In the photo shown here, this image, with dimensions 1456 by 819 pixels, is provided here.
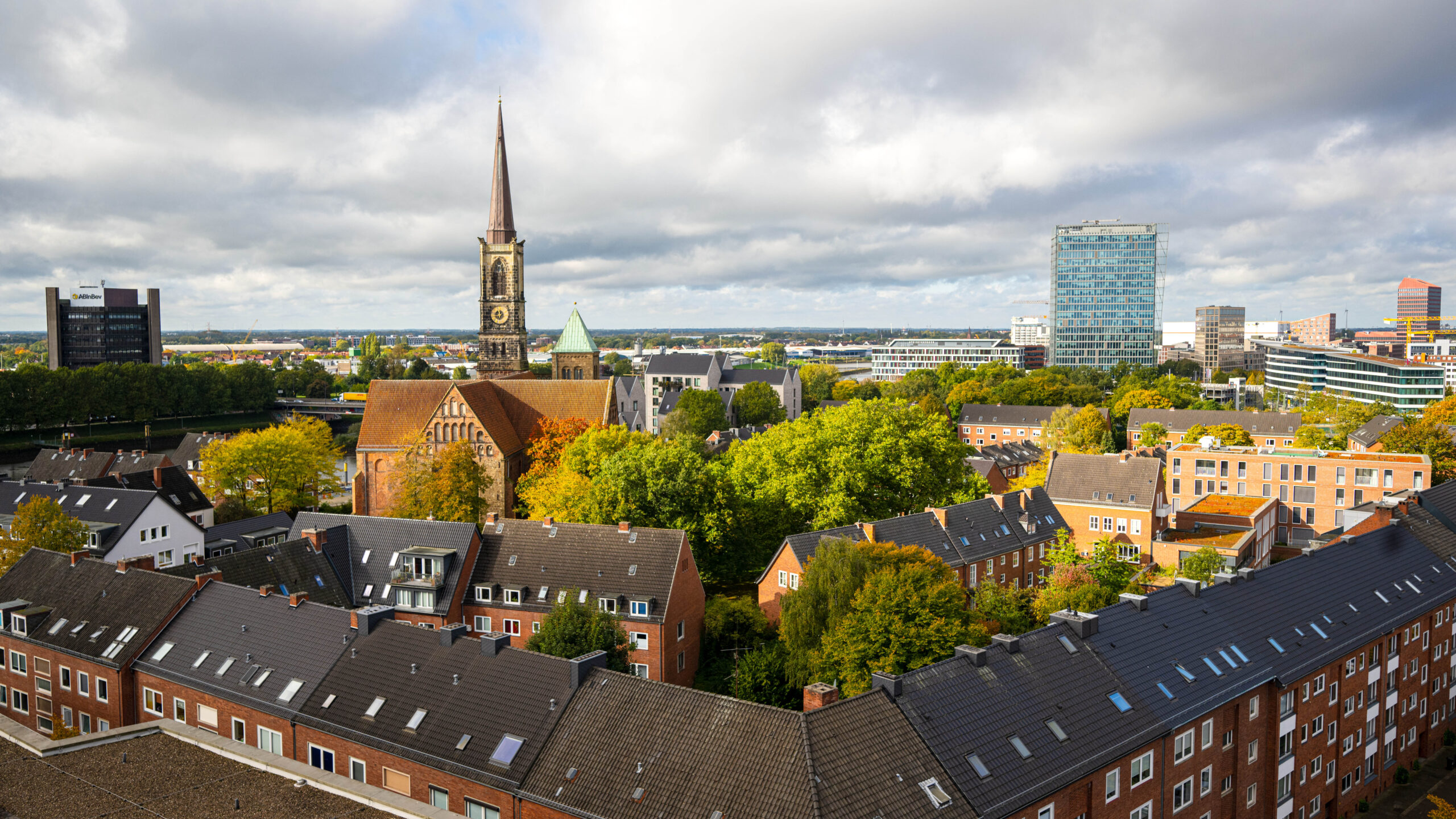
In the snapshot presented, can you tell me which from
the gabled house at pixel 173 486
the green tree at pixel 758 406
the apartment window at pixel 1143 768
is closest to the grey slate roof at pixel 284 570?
the gabled house at pixel 173 486

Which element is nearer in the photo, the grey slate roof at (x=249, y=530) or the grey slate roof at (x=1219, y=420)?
the grey slate roof at (x=249, y=530)

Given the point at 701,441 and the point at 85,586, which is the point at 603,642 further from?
the point at 701,441

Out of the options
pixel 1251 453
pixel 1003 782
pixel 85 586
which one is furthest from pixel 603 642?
pixel 1251 453

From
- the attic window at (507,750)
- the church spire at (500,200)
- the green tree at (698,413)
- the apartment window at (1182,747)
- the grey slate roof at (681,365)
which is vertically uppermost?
the church spire at (500,200)

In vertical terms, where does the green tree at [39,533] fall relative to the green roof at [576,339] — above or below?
below

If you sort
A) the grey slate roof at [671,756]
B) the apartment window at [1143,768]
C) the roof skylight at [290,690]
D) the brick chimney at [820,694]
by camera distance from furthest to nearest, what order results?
the roof skylight at [290,690] < the apartment window at [1143,768] < the brick chimney at [820,694] < the grey slate roof at [671,756]

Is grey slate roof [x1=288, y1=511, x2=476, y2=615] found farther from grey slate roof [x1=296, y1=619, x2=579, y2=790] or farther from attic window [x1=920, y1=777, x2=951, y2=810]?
attic window [x1=920, y1=777, x2=951, y2=810]

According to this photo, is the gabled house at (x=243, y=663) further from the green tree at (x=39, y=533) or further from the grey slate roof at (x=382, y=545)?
the green tree at (x=39, y=533)

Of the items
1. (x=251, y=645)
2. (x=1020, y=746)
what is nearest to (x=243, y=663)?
(x=251, y=645)
